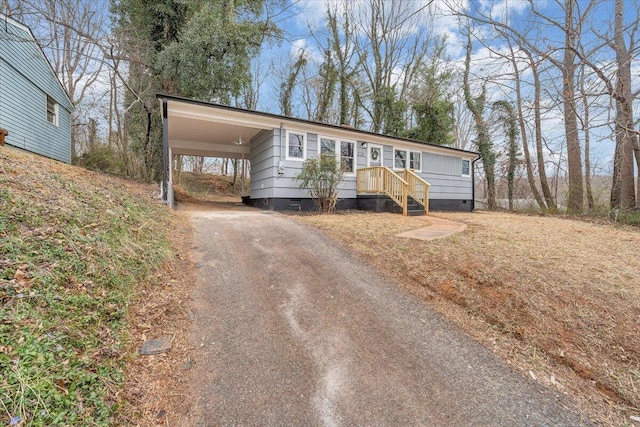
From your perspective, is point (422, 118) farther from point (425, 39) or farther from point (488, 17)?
point (488, 17)

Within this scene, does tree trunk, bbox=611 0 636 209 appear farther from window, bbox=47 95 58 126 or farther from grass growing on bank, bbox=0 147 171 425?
window, bbox=47 95 58 126

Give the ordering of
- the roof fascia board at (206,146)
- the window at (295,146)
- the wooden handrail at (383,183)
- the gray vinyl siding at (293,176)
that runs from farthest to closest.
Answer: the roof fascia board at (206,146)
the window at (295,146)
the gray vinyl siding at (293,176)
the wooden handrail at (383,183)

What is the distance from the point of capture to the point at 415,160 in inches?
490

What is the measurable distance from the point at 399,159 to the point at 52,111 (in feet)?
44.7

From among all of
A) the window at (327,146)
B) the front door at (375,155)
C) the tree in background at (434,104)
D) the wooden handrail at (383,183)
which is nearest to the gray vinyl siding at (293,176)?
the window at (327,146)

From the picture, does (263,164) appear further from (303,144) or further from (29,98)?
(29,98)

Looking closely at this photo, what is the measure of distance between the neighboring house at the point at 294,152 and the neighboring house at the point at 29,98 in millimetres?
4025

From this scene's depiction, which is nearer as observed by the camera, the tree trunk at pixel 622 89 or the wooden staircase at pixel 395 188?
the tree trunk at pixel 622 89

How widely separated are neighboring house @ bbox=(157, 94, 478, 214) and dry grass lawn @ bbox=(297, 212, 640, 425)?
14.9 feet

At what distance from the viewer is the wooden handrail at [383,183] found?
8727 mm

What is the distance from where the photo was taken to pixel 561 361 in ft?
7.66

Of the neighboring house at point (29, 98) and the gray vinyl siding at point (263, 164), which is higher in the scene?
the neighboring house at point (29, 98)

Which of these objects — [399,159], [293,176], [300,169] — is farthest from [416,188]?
[293,176]

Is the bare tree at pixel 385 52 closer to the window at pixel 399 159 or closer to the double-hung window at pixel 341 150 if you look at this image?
the window at pixel 399 159
